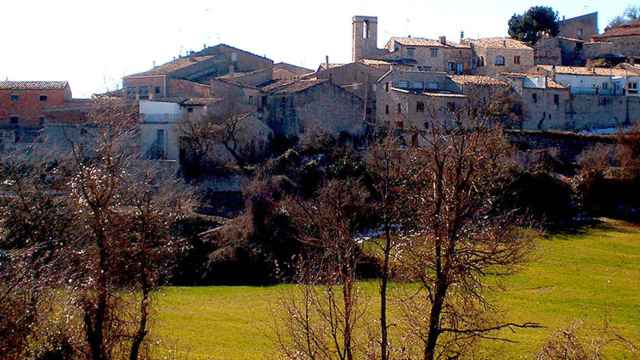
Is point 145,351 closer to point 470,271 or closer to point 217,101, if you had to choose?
point 470,271

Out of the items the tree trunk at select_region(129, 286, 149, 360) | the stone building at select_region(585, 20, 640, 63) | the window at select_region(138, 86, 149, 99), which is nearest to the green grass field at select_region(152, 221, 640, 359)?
the tree trunk at select_region(129, 286, 149, 360)

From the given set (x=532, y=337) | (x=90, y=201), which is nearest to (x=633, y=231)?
(x=532, y=337)

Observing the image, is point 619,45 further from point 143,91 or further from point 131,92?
point 131,92

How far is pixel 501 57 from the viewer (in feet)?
195

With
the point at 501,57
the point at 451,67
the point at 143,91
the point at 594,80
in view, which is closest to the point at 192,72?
the point at 143,91

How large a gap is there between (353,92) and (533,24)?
88.7 feet

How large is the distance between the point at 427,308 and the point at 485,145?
2.76 m

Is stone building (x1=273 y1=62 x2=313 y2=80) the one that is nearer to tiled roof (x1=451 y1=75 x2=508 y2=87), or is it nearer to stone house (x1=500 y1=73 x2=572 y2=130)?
tiled roof (x1=451 y1=75 x2=508 y2=87)

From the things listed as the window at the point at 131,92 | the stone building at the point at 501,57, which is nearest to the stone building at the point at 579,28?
the stone building at the point at 501,57

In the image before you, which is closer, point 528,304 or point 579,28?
point 528,304

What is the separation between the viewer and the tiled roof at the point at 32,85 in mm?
45781

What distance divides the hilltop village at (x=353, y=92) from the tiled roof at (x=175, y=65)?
0.49ft

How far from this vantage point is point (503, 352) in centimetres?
1969

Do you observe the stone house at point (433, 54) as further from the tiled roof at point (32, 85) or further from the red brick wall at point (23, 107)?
the red brick wall at point (23, 107)
